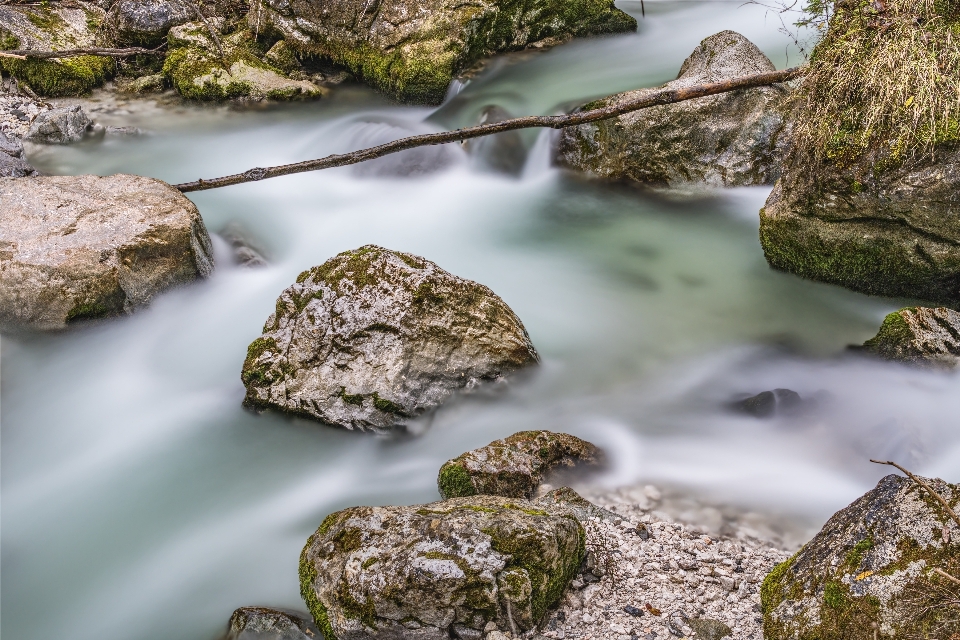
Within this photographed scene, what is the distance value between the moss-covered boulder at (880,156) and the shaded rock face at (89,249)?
4887 millimetres

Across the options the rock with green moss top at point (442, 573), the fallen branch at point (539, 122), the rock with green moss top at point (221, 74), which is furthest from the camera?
the rock with green moss top at point (221, 74)

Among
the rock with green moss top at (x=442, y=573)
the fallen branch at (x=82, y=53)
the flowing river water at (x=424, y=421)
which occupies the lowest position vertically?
the flowing river water at (x=424, y=421)

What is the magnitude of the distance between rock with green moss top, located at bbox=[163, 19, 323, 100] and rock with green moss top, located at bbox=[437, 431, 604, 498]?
724cm

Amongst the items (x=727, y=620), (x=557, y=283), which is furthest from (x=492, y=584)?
(x=557, y=283)

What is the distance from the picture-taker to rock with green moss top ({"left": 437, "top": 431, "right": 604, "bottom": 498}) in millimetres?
3727

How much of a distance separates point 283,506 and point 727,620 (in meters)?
2.60

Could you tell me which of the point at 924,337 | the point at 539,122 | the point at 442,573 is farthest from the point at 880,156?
the point at 442,573

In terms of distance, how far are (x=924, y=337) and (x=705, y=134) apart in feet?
9.81

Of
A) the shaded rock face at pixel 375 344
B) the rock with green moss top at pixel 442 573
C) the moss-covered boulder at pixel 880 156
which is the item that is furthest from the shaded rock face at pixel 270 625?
the moss-covered boulder at pixel 880 156

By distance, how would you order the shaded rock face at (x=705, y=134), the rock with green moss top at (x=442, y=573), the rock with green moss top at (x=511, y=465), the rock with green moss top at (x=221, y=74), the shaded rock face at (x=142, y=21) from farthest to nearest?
the shaded rock face at (x=142, y=21) < the rock with green moss top at (x=221, y=74) < the shaded rock face at (x=705, y=134) < the rock with green moss top at (x=511, y=465) < the rock with green moss top at (x=442, y=573)

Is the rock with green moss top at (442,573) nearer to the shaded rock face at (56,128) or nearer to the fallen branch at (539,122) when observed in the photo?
the fallen branch at (539,122)

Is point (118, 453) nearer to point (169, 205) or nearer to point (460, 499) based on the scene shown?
point (169, 205)

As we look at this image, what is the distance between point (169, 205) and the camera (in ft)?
19.5

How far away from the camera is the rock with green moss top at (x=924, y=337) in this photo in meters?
4.63
